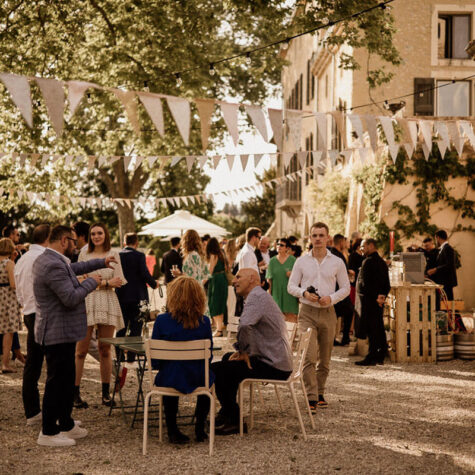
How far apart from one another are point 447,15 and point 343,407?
19218mm

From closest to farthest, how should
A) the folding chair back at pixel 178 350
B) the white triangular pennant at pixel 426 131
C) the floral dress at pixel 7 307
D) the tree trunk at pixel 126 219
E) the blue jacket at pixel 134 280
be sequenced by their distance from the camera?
the folding chair back at pixel 178 350 < the white triangular pennant at pixel 426 131 < the blue jacket at pixel 134 280 < the floral dress at pixel 7 307 < the tree trunk at pixel 126 219

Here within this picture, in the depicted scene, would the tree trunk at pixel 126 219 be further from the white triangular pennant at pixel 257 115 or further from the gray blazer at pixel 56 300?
the gray blazer at pixel 56 300

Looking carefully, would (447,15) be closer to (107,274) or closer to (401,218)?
(401,218)

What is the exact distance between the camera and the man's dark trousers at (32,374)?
23.3 feet

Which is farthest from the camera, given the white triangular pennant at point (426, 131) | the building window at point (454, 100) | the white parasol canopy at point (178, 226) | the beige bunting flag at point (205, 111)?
the building window at point (454, 100)

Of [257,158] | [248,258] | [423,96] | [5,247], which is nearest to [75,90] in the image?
[5,247]

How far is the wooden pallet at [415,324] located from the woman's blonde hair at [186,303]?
5.54 m

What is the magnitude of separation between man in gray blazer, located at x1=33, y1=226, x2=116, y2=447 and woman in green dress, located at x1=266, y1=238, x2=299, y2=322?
648 centimetres

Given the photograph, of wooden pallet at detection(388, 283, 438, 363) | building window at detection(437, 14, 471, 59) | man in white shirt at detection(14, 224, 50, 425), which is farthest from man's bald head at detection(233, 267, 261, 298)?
building window at detection(437, 14, 471, 59)

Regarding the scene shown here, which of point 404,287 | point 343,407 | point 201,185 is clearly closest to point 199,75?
point 404,287

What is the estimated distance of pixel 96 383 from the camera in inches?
370

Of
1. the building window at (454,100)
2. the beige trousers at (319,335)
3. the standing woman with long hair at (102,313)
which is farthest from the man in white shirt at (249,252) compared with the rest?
the building window at (454,100)

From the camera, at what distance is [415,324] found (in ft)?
37.1

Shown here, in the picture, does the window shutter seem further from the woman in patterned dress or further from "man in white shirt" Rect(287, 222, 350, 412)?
"man in white shirt" Rect(287, 222, 350, 412)
